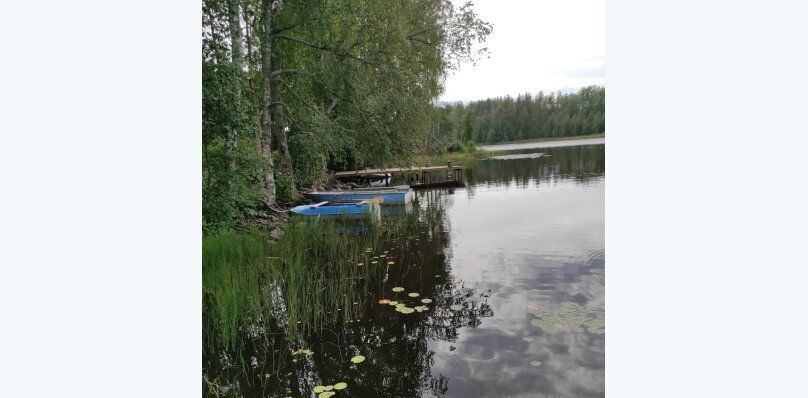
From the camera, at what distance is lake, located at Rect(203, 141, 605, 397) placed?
11.0ft

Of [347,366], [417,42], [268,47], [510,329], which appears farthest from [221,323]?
[417,42]

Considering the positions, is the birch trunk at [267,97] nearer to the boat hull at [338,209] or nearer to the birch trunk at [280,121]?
the birch trunk at [280,121]

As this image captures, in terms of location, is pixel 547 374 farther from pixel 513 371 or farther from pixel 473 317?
pixel 473 317

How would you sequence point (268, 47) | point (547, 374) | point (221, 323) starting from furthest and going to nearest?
point (268, 47)
point (221, 323)
point (547, 374)

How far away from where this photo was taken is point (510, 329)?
4.25 meters

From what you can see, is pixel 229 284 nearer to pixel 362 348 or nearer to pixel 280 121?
pixel 362 348

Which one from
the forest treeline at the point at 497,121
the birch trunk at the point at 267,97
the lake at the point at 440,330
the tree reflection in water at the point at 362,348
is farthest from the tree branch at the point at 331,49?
the forest treeline at the point at 497,121

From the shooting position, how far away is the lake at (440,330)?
11.0 feet

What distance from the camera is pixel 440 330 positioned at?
422cm

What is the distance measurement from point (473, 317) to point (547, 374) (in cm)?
121

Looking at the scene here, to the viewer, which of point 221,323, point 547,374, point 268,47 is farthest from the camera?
point 268,47

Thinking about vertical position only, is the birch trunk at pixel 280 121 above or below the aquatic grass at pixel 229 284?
Result: above

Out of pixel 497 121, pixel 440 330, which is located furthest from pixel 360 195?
pixel 497 121

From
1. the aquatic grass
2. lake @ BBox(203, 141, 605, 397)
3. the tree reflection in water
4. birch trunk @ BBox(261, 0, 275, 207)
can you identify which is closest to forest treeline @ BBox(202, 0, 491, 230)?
birch trunk @ BBox(261, 0, 275, 207)
